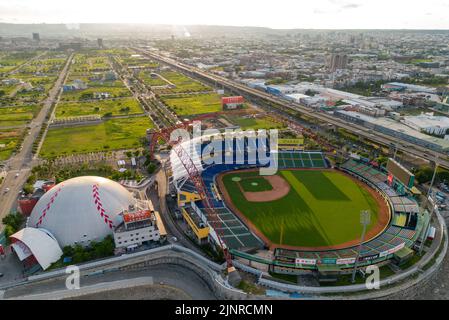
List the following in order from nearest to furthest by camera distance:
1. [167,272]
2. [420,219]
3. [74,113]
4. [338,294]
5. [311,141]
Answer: [338,294] → [167,272] → [420,219] → [311,141] → [74,113]

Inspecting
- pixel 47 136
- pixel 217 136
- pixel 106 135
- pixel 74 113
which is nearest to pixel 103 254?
pixel 217 136

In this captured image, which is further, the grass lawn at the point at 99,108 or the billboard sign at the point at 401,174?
the grass lawn at the point at 99,108

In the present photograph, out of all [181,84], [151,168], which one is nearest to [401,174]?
[151,168]

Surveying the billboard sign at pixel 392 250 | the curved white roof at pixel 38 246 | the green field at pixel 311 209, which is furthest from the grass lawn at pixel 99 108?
the billboard sign at pixel 392 250

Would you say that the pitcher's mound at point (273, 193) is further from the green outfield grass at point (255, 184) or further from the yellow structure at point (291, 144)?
the yellow structure at point (291, 144)

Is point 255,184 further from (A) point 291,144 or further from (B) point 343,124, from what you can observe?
(B) point 343,124

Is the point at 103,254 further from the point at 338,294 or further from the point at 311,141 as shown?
the point at 311,141
